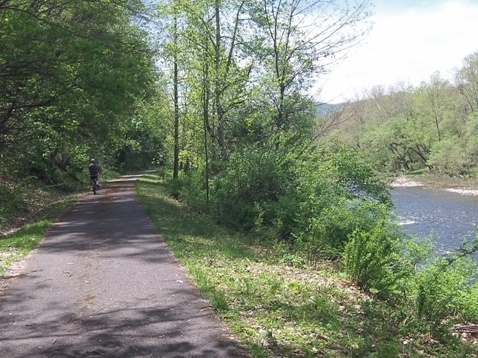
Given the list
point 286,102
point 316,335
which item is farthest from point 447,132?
point 316,335

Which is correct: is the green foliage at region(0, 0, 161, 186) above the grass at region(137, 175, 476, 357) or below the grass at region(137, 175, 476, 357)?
above

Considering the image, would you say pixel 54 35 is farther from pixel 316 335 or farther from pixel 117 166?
pixel 117 166

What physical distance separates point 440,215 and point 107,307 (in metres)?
28.6

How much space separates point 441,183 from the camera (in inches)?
2287

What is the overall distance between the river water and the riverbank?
7.05ft

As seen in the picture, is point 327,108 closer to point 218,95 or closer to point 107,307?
point 218,95

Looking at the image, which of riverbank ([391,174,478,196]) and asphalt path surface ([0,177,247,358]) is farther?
riverbank ([391,174,478,196])

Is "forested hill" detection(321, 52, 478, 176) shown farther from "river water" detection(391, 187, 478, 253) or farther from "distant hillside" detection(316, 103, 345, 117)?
"distant hillside" detection(316, 103, 345, 117)

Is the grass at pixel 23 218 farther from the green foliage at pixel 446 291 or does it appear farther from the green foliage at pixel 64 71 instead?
the green foliage at pixel 446 291

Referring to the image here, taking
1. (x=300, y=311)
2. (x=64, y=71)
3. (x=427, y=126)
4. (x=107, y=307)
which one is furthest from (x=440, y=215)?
(x=427, y=126)

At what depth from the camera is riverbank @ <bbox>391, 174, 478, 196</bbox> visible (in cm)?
5059

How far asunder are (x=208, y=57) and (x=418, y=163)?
61.6 metres

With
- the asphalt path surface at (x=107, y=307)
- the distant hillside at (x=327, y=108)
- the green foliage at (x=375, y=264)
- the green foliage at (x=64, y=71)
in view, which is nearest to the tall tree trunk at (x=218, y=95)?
the green foliage at (x=64, y=71)

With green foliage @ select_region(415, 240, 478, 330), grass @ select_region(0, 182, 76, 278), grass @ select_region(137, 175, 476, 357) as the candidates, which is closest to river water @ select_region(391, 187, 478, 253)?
green foliage @ select_region(415, 240, 478, 330)
